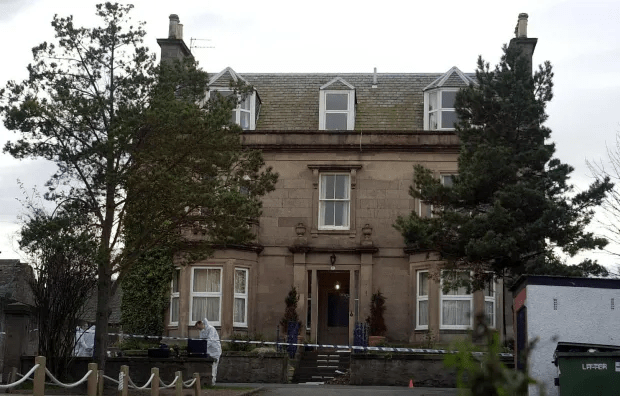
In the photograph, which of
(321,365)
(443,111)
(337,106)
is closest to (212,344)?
(321,365)

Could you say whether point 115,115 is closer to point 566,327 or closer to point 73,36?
point 73,36

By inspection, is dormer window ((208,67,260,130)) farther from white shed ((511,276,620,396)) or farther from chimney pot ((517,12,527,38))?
white shed ((511,276,620,396))

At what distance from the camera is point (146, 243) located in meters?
22.9

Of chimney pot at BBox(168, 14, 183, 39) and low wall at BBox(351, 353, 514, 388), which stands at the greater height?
chimney pot at BBox(168, 14, 183, 39)

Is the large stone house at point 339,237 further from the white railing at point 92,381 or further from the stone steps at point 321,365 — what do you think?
the white railing at point 92,381

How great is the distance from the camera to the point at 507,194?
2422 centimetres

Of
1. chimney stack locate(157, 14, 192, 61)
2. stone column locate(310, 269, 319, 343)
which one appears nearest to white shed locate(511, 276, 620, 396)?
stone column locate(310, 269, 319, 343)

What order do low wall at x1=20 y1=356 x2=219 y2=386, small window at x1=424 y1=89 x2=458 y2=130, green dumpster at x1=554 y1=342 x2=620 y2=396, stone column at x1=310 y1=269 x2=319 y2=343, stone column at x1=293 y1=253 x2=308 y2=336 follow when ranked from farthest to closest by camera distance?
small window at x1=424 y1=89 x2=458 y2=130
stone column at x1=310 y1=269 x2=319 y2=343
stone column at x1=293 y1=253 x2=308 y2=336
low wall at x1=20 y1=356 x2=219 y2=386
green dumpster at x1=554 y1=342 x2=620 y2=396

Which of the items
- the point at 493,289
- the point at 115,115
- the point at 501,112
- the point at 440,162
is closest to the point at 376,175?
the point at 440,162

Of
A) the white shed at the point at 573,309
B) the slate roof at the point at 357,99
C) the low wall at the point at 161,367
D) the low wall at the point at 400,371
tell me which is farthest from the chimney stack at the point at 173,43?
the white shed at the point at 573,309

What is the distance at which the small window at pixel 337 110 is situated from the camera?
3459cm

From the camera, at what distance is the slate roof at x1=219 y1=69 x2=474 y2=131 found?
34844 millimetres

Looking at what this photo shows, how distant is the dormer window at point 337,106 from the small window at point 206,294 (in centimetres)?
662

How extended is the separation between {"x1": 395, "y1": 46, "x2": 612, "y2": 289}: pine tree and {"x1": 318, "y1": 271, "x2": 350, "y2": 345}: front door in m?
9.15
